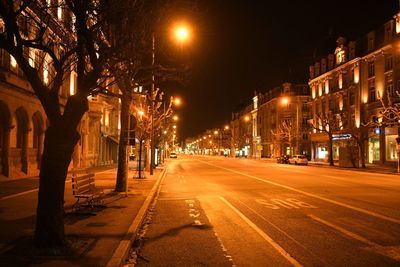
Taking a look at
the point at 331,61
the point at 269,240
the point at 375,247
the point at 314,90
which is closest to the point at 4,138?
the point at 269,240

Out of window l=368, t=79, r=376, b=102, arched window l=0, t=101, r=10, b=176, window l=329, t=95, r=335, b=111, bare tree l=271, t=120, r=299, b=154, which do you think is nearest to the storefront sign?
window l=329, t=95, r=335, b=111

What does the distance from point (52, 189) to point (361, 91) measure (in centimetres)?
5409

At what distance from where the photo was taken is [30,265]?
6.50m

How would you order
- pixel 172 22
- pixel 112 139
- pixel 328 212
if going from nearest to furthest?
pixel 172 22, pixel 328 212, pixel 112 139

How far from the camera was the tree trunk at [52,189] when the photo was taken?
748 cm

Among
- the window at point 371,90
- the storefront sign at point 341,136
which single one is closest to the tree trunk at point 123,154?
the window at point 371,90

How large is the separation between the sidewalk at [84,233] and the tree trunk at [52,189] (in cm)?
38

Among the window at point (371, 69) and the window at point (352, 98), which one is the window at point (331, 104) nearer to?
the window at point (352, 98)

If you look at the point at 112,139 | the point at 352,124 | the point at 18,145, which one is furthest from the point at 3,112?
the point at 352,124

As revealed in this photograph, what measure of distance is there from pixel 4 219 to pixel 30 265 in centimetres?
474

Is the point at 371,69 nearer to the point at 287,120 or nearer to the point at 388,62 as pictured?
the point at 388,62

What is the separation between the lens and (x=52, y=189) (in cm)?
759

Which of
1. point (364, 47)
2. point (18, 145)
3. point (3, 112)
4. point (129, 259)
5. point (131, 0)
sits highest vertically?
point (364, 47)

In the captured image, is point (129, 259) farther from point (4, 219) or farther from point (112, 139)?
point (112, 139)
